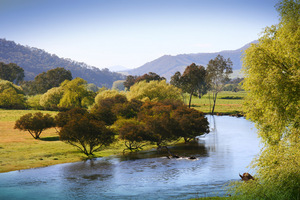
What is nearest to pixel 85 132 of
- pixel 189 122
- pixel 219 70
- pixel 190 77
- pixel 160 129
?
pixel 160 129

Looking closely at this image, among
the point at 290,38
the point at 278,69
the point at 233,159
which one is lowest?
the point at 233,159

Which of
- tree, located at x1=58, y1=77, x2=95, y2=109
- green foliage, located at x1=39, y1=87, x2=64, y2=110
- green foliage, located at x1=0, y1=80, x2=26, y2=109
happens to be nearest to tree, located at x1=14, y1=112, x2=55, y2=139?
tree, located at x1=58, y1=77, x2=95, y2=109

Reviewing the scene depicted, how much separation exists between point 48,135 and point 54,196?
121 ft

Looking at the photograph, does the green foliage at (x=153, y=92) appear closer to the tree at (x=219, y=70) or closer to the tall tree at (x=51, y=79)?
the tree at (x=219, y=70)

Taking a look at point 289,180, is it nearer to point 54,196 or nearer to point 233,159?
point 54,196

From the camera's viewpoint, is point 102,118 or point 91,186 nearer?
point 91,186

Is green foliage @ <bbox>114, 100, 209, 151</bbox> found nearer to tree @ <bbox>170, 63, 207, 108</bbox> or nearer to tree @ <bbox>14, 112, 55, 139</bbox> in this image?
tree @ <bbox>14, 112, 55, 139</bbox>

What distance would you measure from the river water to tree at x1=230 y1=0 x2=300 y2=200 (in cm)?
665

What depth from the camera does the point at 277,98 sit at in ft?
69.8

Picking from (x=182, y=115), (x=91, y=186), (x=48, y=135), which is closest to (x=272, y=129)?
(x=91, y=186)

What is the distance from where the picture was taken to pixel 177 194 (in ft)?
84.6

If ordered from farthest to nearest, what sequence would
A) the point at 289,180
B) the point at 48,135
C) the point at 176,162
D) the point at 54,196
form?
1. the point at 48,135
2. the point at 176,162
3. the point at 54,196
4. the point at 289,180

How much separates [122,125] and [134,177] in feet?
79.2

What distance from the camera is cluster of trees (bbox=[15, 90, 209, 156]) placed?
137ft
